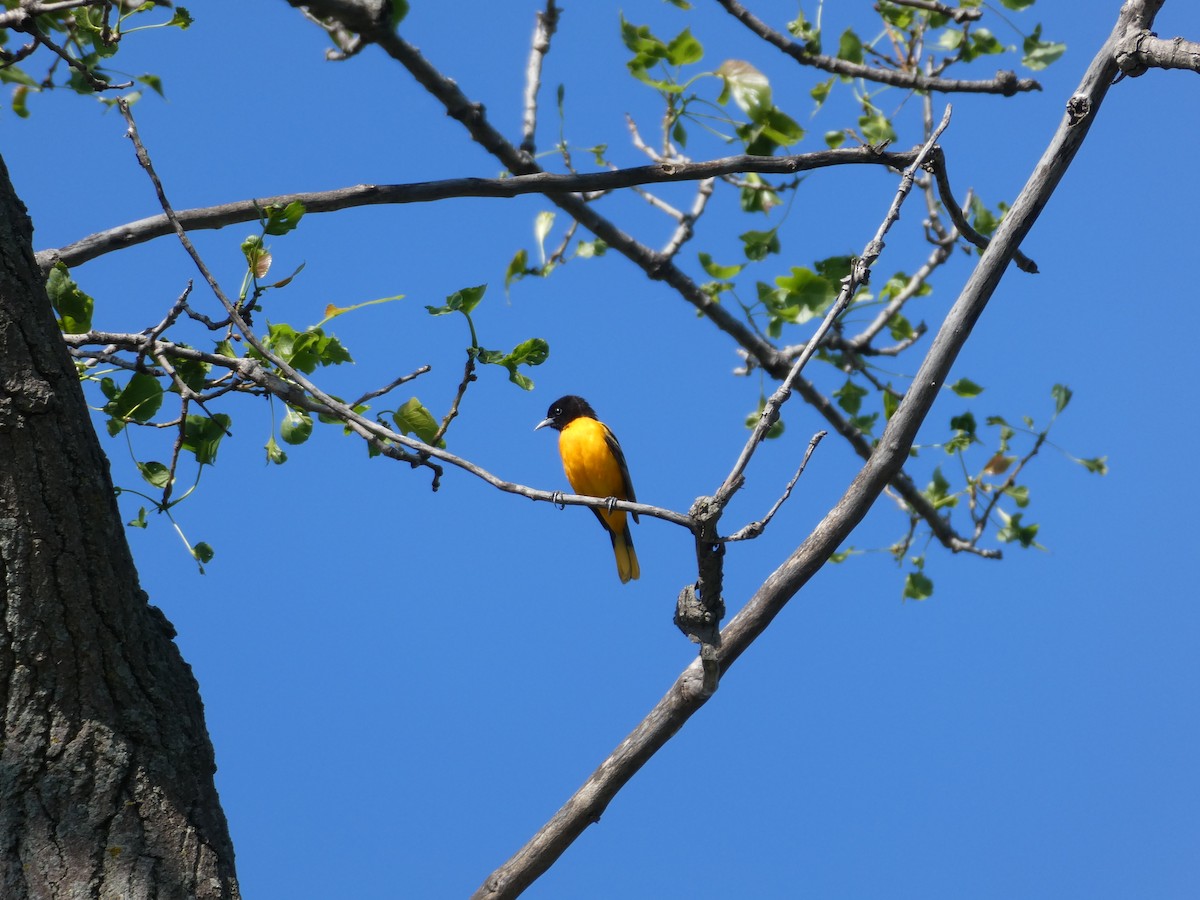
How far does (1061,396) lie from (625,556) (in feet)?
11.7

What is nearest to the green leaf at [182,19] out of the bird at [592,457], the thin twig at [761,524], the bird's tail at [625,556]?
the thin twig at [761,524]

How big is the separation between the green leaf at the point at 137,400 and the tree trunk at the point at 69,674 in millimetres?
444

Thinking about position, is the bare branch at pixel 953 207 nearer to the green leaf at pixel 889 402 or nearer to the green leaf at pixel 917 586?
the green leaf at pixel 889 402

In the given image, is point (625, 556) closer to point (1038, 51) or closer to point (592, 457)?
point (592, 457)

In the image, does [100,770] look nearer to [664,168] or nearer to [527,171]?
[664,168]

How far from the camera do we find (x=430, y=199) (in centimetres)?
296

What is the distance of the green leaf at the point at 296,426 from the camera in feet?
9.26

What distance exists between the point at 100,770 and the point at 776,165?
212 centimetres

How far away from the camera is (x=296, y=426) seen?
A: 9.25ft

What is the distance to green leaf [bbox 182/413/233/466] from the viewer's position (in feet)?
9.40

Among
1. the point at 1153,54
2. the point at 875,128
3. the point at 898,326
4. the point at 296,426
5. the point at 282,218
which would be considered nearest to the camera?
the point at 1153,54

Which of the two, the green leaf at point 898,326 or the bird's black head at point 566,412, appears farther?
the bird's black head at point 566,412

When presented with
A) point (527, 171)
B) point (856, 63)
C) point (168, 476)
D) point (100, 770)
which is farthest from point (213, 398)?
point (856, 63)

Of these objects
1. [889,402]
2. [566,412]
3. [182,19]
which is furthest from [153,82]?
[566,412]
